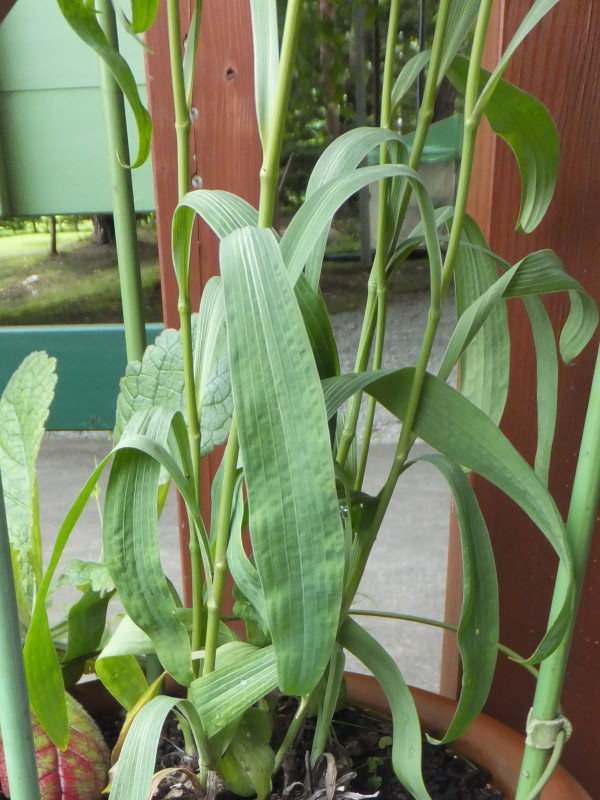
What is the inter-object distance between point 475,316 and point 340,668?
226mm

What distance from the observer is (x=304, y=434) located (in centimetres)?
24

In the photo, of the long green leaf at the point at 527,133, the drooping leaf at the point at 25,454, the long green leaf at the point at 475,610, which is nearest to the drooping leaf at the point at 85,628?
the drooping leaf at the point at 25,454

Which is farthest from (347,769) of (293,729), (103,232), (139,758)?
(103,232)

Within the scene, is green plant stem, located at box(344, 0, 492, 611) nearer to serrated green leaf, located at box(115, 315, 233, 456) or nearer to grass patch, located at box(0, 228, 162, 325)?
serrated green leaf, located at box(115, 315, 233, 456)

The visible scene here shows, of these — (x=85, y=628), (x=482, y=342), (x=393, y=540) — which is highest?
(x=482, y=342)

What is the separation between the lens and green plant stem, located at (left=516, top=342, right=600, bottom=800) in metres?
0.36

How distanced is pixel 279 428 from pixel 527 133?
26 centimetres

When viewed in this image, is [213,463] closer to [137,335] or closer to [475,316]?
[137,335]

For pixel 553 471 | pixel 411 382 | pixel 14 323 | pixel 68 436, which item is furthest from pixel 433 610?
pixel 14 323

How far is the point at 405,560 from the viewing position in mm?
1366

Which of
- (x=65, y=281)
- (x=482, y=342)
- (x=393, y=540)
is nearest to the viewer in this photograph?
(x=482, y=342)

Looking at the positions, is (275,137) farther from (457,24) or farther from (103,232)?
(103,232)

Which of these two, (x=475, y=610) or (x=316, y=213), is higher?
(x=316, y=213)

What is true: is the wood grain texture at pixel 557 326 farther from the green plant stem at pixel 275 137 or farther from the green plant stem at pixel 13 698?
the green plant stem at pixel 13 698
